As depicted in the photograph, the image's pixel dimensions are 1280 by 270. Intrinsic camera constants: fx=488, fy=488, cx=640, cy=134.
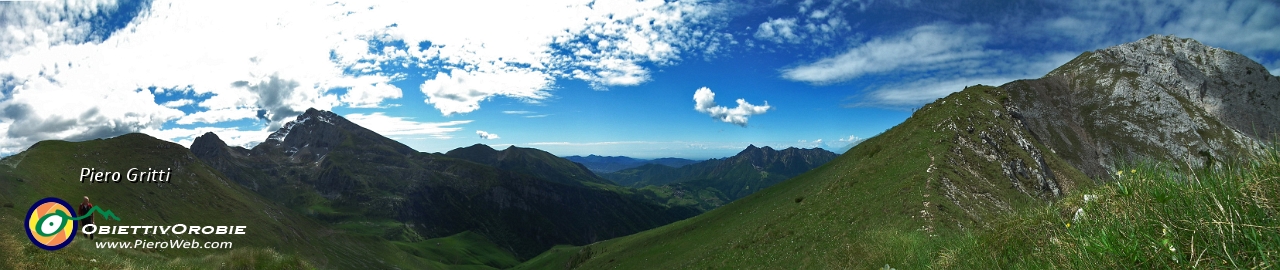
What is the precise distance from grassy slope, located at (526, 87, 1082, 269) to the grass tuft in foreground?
9.42 m

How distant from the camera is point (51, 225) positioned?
22672 mm

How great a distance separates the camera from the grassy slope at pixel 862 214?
1670 inches

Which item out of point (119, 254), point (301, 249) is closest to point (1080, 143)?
point (119, 254)

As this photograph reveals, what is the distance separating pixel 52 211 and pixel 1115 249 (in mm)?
39287

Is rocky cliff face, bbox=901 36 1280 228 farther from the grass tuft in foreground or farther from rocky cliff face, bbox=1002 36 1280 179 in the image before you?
the grass tuft in foreground

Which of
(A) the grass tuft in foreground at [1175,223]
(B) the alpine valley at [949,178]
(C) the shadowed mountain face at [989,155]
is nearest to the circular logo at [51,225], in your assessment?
(B) the alpine valley at [949,178]

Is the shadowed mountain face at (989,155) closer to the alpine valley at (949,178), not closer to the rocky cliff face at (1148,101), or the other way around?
the alpine valley at (949,178)

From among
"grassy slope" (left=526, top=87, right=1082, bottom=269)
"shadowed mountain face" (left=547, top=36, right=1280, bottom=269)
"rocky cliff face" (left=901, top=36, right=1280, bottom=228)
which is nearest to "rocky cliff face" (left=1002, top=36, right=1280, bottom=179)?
"rocky cliff face" (left=901, top=36, right=1280, bottom=228)

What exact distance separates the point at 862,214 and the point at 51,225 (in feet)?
188

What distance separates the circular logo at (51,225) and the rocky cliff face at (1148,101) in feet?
451

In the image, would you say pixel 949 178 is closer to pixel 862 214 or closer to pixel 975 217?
pixel 975 217

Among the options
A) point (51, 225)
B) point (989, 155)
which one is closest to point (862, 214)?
point (989, 155)

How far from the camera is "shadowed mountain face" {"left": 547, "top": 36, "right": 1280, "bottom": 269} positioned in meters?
44.5

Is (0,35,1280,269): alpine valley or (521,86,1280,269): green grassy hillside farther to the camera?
(0,35,1280,269): alpine valley
